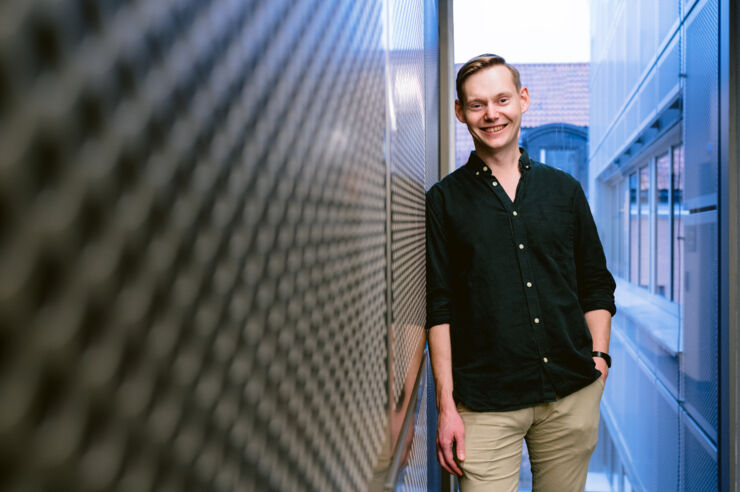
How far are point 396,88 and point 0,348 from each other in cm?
100

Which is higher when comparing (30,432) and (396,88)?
(396,88)

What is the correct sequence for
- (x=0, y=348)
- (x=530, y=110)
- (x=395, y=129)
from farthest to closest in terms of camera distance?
(x=530, y=110), (x=395, y=129), (x=0, y=348)

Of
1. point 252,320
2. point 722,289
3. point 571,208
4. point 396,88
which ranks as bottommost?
point 722,289

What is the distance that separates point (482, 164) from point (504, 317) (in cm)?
55

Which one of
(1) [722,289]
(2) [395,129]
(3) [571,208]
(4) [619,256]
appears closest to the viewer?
(2) [395,129]

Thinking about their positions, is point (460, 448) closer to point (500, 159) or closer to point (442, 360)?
point (442, 360)

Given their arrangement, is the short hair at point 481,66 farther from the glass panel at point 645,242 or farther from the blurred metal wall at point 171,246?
the glass panel at point 645,242

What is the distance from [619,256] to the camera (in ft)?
11.6

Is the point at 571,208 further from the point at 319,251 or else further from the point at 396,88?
the point at 319,251

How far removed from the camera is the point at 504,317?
182 cm

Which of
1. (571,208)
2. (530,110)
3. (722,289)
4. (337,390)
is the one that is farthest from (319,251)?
(530,110)

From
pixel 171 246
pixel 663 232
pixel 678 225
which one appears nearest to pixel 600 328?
pixel 678 225

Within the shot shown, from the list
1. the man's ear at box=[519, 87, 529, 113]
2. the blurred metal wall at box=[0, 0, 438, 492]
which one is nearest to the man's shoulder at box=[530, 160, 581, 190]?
the man's ear at box=[519, 87, 529, 113]

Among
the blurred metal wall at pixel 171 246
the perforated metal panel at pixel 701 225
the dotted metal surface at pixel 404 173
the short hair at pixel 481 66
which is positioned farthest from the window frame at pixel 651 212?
the blurred metal wall at pixel 171 246
